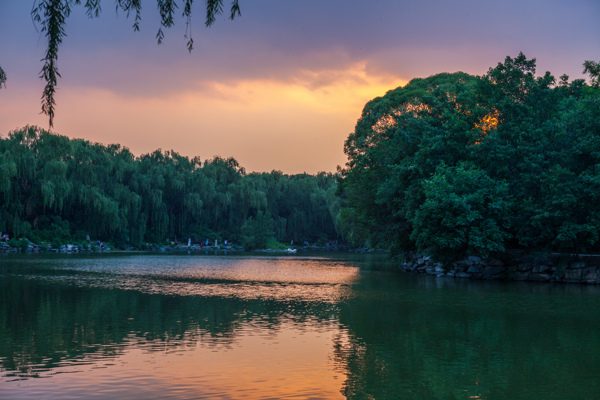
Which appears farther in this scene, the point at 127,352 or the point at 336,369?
the point at 127,352

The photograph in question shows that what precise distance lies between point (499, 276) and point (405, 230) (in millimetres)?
7555

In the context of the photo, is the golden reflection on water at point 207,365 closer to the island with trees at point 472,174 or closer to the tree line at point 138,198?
the island with trees at point 472,174

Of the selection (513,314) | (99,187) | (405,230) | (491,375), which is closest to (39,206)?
(99,187)

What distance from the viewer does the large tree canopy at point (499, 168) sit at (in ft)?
92.0

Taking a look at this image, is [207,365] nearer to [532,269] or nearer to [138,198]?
[532,269]

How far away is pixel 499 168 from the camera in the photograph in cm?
3044

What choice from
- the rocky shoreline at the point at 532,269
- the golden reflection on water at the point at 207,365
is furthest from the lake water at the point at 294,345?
the rocky shoreline at the point at 532,269

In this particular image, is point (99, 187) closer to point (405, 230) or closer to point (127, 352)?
point (405, 230)

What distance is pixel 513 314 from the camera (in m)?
17.0


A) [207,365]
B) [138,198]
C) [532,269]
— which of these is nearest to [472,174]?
[532,269]

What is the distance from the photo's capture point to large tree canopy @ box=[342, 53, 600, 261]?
28031 mm

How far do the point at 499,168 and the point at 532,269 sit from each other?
5548 mm

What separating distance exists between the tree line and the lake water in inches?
947

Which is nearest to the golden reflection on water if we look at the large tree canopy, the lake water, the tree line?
the lake water
